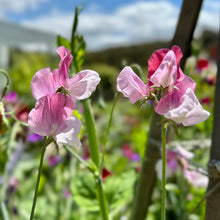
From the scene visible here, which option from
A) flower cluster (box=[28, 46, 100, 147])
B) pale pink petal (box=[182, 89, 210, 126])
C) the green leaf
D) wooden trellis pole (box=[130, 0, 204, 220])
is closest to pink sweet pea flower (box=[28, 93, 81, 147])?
flower cluster (box=[28, 46, 100, 147])

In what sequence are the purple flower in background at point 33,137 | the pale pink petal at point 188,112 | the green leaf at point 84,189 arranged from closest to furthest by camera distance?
the pale pink petal at point 188,112 → the green leaf at point 84,189 → the purple flower in background at point 33,137

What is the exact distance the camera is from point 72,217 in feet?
4.20

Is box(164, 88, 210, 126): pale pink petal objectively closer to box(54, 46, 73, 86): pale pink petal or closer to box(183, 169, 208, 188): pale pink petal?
box(54, 46, 73, 86): pale pink petal

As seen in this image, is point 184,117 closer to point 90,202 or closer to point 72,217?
point 90,202

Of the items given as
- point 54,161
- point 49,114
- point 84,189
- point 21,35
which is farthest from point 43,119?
point 21,35

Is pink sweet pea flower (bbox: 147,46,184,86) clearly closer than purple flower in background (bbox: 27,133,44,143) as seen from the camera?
Yes

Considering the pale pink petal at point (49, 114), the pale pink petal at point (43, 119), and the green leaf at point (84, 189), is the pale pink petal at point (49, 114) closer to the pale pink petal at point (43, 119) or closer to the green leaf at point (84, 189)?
the pale pink petal at point (43, 119)

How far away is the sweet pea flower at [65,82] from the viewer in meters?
0.36

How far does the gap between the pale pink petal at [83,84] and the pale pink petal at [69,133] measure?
0.03 meters

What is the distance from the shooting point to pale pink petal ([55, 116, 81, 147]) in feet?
1.14

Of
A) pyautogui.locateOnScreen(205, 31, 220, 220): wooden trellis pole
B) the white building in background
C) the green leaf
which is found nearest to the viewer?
pyautogui.locateOnScreen(205, 31, 220, 220): wooden trellis pole

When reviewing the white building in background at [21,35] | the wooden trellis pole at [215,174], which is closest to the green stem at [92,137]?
the wooden trellis pole at [215,174]

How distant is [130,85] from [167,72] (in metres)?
0.04

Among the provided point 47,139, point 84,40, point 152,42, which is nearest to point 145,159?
point 84,40
